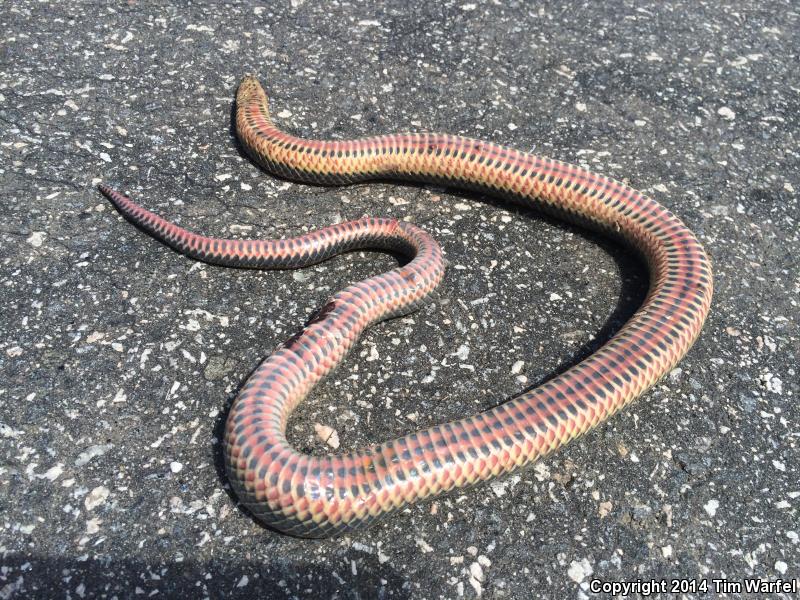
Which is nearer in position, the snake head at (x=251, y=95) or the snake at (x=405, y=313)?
the snake at (x=405, y=313)

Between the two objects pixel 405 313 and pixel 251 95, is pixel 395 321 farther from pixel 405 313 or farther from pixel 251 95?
pixel 251 95

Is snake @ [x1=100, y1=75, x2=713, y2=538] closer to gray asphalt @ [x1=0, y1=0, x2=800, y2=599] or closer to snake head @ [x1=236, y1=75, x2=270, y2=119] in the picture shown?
snake head @ [x1=236, y1=75, x2=270, y2=119]

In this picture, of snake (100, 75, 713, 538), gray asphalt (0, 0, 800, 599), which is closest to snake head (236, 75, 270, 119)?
snake (100, 75, 713, 538)

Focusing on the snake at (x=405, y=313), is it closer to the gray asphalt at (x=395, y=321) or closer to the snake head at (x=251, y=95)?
the snake head at (x=251, y=95)

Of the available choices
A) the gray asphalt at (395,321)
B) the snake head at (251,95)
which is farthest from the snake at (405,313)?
the gray asphalt at (395,321)

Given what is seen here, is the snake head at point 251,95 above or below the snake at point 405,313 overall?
above

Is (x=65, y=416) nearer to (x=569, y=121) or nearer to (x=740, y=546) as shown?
(x=740, y=546)
